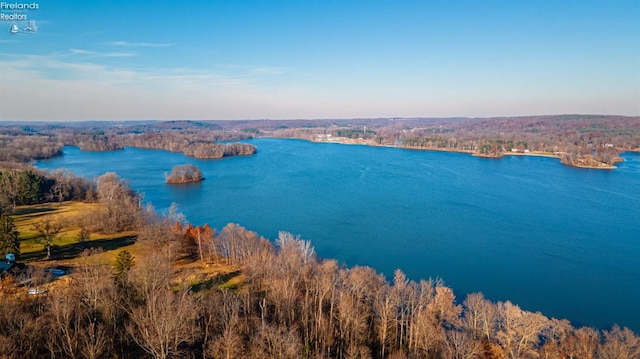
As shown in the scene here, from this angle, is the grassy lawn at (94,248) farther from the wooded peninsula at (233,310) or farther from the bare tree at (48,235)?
the bare tree at (48,235)

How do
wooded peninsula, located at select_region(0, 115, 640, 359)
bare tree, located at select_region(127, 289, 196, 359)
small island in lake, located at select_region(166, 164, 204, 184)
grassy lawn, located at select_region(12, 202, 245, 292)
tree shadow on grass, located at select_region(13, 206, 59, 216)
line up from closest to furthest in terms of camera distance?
bare tree, located at select_region(127, 289, 196, 359)
wooded peninsula, located at select_region(0, 115, 640, 359)
grassy lawn, located at select_region(12, 202, 245, 292)
tree shadow on grass, located at select_region(13, 206, 59, 216)
small island in lake, located at select_region(166, 164, 204, 184)

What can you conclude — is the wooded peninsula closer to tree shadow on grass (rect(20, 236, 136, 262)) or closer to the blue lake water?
tree shadow on grass (rect(20, 236, 136, 262))

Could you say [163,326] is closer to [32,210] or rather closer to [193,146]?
[32,210]

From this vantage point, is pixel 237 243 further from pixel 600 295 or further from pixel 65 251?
pixel 600 295

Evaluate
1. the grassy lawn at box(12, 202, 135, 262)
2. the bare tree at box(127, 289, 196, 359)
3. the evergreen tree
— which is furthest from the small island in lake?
the bare tree at box(127, 289, 196, 359)

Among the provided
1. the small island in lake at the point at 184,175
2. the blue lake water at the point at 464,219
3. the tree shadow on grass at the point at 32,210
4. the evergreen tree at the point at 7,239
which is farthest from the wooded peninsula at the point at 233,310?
the small island in lake at the point at 184,175

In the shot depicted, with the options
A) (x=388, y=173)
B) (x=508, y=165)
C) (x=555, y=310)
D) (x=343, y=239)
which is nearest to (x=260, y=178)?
(x=388, y=173)

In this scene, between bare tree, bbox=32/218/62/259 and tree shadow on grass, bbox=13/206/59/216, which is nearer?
bare tree, bbox=32/218/62/259
